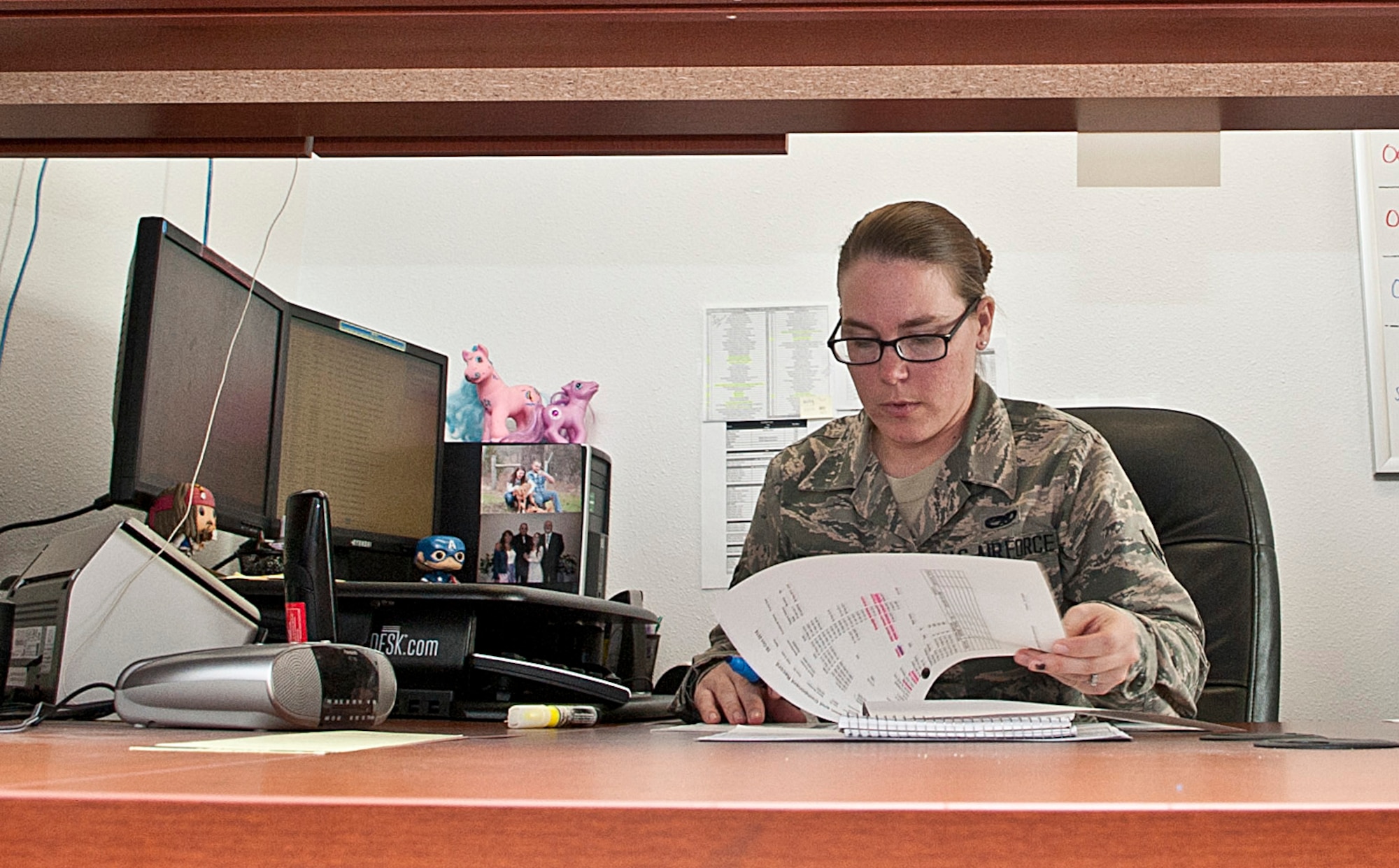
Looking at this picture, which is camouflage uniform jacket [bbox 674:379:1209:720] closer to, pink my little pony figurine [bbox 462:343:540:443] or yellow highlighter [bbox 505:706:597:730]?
yellow highlighter [bbox 505:706:597:730]

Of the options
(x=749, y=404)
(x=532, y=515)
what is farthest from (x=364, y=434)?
(x=749, y=404)

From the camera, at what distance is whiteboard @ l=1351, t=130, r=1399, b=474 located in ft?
7.04

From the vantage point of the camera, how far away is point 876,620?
896mm

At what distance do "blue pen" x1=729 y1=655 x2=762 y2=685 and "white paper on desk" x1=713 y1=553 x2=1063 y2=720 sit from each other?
1.03 feet

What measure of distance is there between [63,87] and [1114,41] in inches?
23.1

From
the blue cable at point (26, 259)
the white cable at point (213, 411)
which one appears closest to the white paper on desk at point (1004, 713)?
the white cable at point (213, 411)

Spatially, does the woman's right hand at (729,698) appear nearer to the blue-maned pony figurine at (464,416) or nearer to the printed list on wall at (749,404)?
the printed list on wall at (749,404)

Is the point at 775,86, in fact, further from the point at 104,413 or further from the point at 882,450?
the point at 104,413

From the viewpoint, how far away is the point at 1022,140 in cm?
235

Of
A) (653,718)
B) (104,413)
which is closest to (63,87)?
(653,718)

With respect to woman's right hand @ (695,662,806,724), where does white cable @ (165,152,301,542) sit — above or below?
above

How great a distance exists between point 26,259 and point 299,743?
1.12m

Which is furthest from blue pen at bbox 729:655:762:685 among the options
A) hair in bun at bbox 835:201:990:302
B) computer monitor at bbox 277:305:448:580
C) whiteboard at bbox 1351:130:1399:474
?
whiteboard at bbox 1351:130:1399:474

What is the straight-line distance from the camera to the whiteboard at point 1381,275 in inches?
84.4
